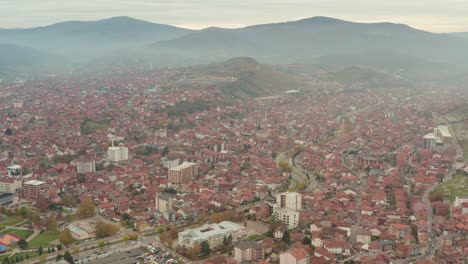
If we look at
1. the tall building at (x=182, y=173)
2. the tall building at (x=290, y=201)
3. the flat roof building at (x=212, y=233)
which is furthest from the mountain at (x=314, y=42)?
the flat roof building at (x=212, y=233)

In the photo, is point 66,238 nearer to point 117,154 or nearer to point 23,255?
point 23,255

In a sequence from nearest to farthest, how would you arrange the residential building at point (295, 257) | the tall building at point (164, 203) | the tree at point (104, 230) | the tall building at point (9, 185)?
1. the residential building at point (295, 257)
2. the tree at point (104, 230)
3. the tall building at point (164, 203)
4. the tall building at point (9, 185)

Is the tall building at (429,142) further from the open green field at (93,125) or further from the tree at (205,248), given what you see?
the open green field at (93,125)

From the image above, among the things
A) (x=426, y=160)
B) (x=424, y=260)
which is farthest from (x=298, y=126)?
(x=424, y=260)

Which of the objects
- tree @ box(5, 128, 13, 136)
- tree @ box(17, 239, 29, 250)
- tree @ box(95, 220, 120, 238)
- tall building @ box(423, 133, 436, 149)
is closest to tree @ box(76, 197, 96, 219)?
tree @ box(95, 220, 120, 238)

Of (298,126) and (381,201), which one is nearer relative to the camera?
(381,201)

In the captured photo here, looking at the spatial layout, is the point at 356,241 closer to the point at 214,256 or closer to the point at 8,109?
the point at 214,256

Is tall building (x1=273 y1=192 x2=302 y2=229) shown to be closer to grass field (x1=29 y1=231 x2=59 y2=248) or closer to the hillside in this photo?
grass field (x1=29 y1=231 x2=59 y2=248)
